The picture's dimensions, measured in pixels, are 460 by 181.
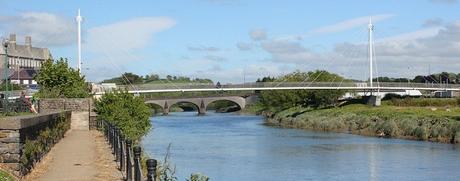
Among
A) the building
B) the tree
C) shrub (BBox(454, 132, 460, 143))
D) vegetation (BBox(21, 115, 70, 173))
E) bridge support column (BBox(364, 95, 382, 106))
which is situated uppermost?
the building

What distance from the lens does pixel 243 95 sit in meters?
152

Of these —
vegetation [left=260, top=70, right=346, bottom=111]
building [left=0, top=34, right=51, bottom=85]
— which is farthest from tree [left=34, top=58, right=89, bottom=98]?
building [left=0, top=34, right=51, bottom=85]

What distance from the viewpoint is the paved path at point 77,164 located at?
14289 mm

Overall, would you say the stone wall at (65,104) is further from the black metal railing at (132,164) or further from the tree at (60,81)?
the black metal railing at (132,164)

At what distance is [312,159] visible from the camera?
39219 millimetres

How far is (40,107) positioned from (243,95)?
390ft

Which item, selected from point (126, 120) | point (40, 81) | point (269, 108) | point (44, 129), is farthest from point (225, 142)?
point (269, 108)

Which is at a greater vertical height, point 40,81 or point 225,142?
point 40,81

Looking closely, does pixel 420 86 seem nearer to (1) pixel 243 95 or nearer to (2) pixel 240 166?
(1) pixel 243 95

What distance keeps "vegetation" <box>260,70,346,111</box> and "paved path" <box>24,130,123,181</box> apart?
8511cm

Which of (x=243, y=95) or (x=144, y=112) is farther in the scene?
(x=243, y=95)

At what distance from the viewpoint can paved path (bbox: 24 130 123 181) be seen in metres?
14.3

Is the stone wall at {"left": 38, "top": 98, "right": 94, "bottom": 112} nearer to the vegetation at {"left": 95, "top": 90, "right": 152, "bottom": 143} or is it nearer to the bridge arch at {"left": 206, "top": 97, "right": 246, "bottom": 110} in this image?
the vegetation at {"left": 95, "top": 90, "right": 152, "bottom": 143}

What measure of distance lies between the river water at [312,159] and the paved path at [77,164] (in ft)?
20.0
